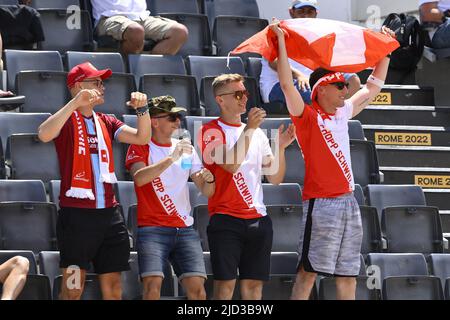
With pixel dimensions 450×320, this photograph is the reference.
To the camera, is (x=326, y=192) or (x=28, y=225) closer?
(x=326, y=192)

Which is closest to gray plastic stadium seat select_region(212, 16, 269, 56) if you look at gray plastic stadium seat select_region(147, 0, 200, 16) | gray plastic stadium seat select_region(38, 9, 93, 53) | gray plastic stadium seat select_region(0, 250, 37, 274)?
gray plastic stadium seat select_region(147, 0, 200, 16)

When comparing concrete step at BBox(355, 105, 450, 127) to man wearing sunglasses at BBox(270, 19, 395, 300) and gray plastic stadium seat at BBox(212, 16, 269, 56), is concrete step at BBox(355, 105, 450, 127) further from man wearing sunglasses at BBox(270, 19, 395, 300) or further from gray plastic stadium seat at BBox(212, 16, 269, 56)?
man wearing sunglasses at BBox(270, 19, 395, 300)

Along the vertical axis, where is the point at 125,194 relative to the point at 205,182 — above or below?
below

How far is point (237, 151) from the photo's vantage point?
7938 millimetres

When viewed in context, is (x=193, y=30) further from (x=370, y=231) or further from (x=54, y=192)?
(x=54, y=192)

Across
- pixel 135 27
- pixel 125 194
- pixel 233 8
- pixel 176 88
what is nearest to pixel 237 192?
pixel 125 194

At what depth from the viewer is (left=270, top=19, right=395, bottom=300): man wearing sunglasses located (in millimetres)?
7984

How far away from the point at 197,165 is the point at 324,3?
206 inches

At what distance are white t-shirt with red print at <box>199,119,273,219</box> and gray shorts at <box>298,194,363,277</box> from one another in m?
0.32

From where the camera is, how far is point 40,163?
29.9 ft

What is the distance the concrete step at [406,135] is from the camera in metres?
11.0

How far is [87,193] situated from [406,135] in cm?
408

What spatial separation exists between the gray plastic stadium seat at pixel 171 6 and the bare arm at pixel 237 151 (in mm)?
3943
